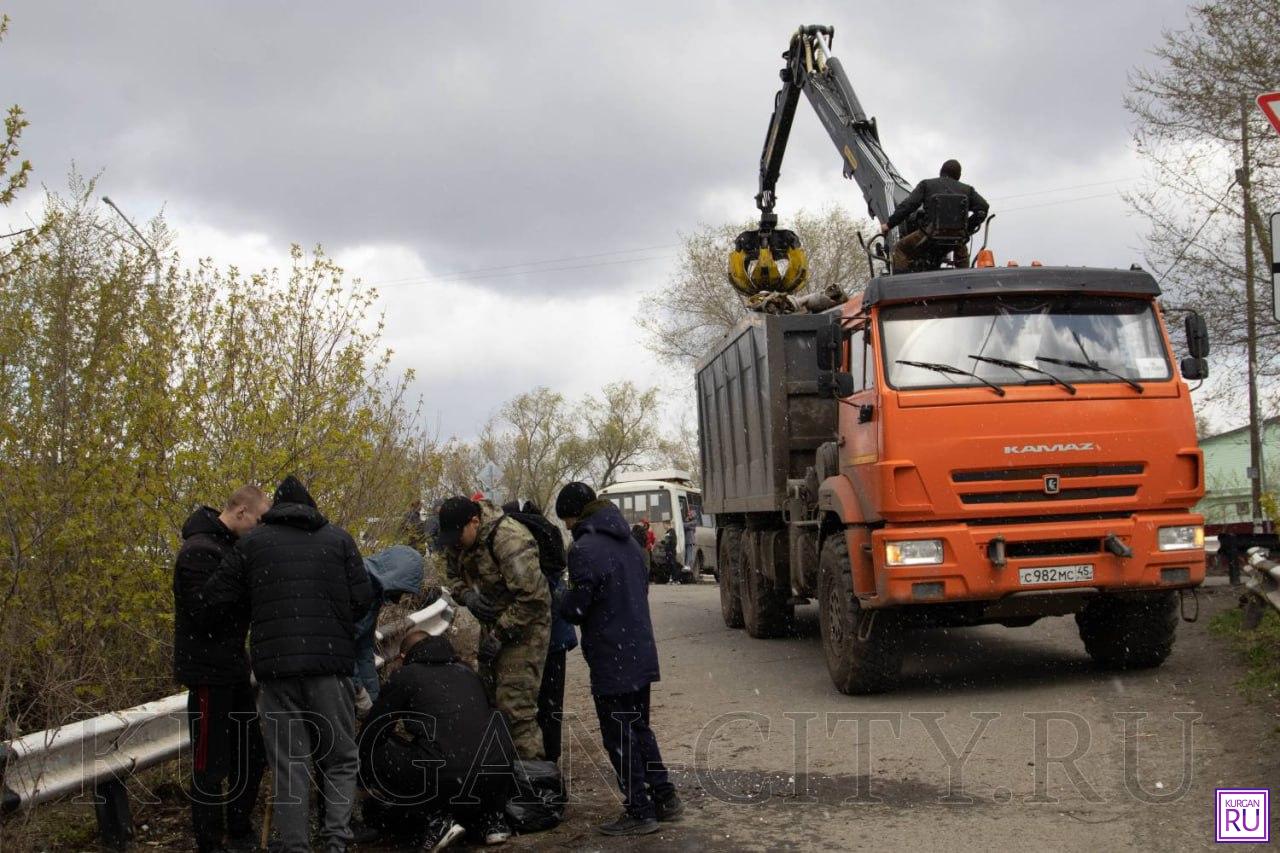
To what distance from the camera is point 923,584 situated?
8.06 metres

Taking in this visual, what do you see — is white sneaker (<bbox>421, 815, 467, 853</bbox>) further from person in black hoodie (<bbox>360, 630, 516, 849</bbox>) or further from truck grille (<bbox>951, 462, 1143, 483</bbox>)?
truck grille (<bbox>951, 462, 1143, 483</bbox>)

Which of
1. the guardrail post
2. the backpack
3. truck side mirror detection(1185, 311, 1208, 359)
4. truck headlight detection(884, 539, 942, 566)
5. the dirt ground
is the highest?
truck side mirror detection(1185, 311, 1208, 359)

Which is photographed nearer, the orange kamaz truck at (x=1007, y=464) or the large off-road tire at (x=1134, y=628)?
the orange kamaz truck at (x=1007, y=464)

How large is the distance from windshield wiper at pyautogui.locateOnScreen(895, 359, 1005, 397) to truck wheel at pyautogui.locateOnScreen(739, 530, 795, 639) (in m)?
4.49

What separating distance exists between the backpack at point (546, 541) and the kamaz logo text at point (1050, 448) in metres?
3.26

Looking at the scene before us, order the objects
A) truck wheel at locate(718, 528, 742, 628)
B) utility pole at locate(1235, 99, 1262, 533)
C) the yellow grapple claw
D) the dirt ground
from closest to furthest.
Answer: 1. the dirt ground
2. the yellow grapple claw
3. truck wheel at locate(718, 528, 742, 628)
4. utility pole at locate(1235, 99, 1262, 533)

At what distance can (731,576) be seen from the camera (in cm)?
1447

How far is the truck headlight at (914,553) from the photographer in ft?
26.5

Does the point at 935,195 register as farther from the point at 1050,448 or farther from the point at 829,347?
the point at 1050,448

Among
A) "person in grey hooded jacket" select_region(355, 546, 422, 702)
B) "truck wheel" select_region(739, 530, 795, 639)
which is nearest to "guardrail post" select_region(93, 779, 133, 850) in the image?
"person in grey hooded jacket" select_region(355, 546, 422, 702)

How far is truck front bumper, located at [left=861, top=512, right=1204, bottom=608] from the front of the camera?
8.06 m

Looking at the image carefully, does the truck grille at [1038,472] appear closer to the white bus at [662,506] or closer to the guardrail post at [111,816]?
the guardrail post at [111,816]

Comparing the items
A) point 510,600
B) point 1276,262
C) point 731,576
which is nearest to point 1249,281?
point 731,576

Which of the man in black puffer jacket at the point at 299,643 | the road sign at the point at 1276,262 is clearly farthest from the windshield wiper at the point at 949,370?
the man in black puffer jacket at the point at 299,643
